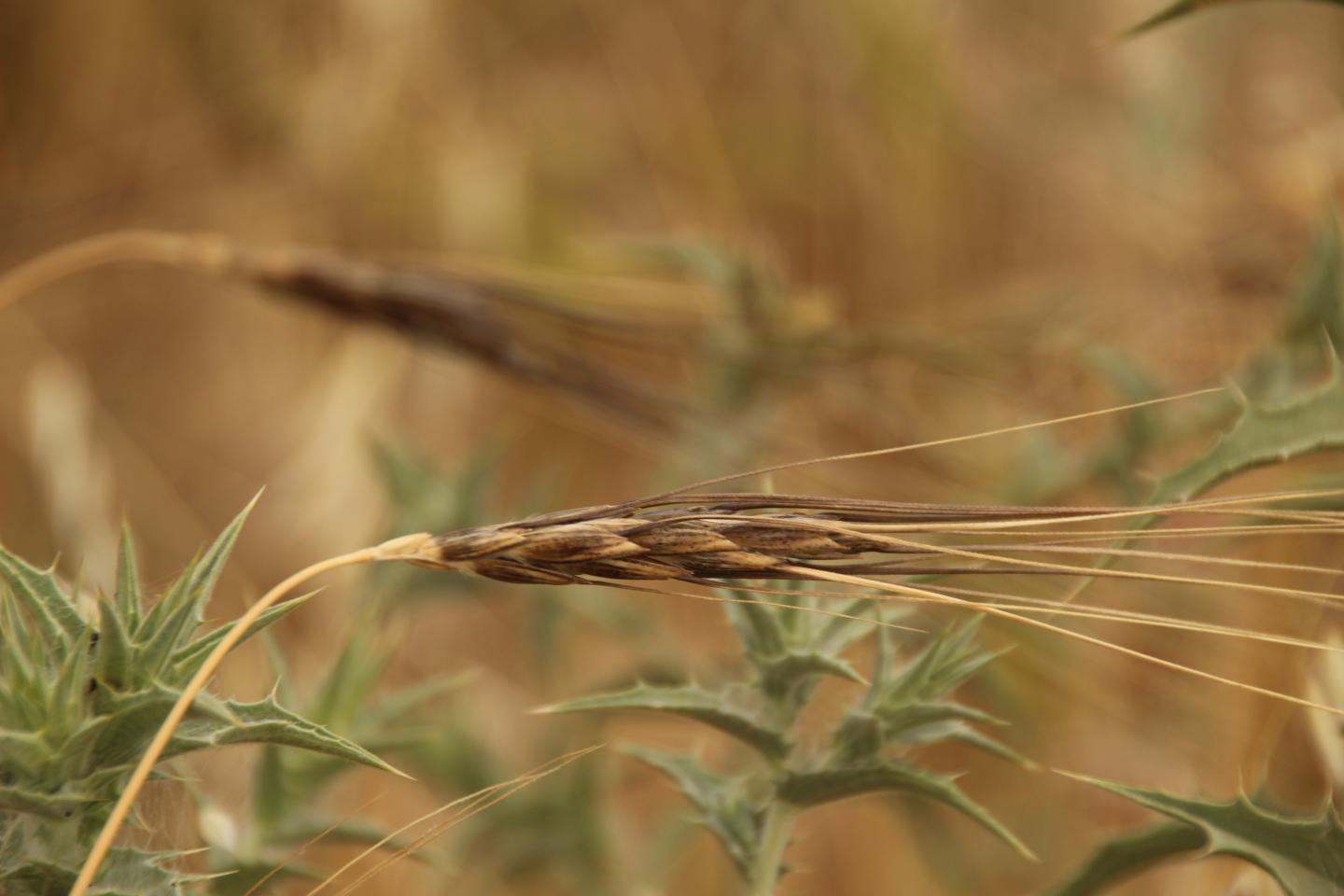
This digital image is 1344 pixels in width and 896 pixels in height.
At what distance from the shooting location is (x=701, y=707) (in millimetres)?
515

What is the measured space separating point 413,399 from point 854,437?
0.78 metres

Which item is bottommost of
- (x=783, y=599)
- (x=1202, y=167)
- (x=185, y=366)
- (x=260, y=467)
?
(x=260, y=467)

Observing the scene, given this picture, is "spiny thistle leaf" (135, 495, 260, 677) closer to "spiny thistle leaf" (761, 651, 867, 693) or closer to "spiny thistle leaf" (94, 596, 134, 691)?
"spiny thistle leaf" (94, 596, 134, 691)

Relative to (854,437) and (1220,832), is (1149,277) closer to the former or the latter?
(854,437)

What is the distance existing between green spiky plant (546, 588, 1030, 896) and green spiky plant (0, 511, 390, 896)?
0.15m

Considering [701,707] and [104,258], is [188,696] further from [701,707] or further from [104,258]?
[104,258]

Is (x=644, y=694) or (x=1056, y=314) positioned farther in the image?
(x=1056, y=314)

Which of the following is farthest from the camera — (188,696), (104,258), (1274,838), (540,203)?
(540,203)

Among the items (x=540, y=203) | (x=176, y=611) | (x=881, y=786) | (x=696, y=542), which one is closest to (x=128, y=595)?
(x=176, y=611)

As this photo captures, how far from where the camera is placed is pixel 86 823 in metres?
0.44

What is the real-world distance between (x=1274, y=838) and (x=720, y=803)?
0.80 ft

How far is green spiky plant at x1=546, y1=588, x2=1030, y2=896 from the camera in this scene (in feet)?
1.65

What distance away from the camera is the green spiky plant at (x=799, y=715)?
19.8 inches

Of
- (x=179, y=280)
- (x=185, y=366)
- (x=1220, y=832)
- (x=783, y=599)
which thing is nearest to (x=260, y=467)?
(x=185, y=366)
